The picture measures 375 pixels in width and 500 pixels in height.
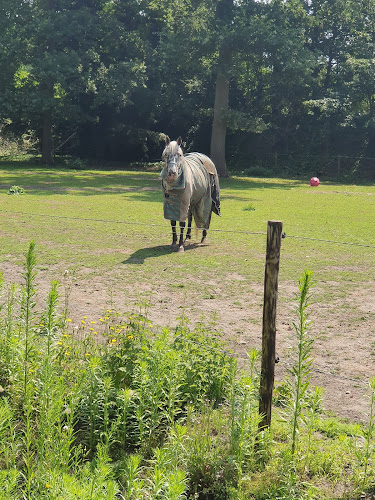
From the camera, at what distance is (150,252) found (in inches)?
445

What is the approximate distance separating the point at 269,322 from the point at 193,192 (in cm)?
796

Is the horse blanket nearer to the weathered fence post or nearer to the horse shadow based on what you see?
the horse shadow

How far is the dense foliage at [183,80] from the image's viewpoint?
3325cm

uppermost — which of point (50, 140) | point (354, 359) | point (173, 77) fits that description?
point (173, 77)

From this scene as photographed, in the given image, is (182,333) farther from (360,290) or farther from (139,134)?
(139,134)

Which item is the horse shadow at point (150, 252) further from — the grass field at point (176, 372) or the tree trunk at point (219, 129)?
the tree trunk at point (219, 129)

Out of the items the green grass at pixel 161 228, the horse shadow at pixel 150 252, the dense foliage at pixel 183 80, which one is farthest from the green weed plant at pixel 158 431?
the dense foliage at pixel 183 80

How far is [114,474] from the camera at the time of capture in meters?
3.49

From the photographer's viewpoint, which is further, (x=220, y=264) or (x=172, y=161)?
(x=172, y=161)

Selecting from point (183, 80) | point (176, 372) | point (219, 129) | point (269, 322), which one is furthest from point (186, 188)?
point (183, 80)

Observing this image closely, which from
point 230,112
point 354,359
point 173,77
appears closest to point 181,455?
point 354,359

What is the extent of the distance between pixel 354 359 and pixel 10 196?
52.9ft

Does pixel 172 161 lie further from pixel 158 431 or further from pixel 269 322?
pixel 158 431

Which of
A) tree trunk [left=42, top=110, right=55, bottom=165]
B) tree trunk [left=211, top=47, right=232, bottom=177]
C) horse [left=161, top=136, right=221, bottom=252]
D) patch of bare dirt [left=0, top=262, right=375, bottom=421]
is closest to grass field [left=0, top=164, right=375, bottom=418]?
patch of bare dirt [left=0, top=262, right=375, bottom=421]
